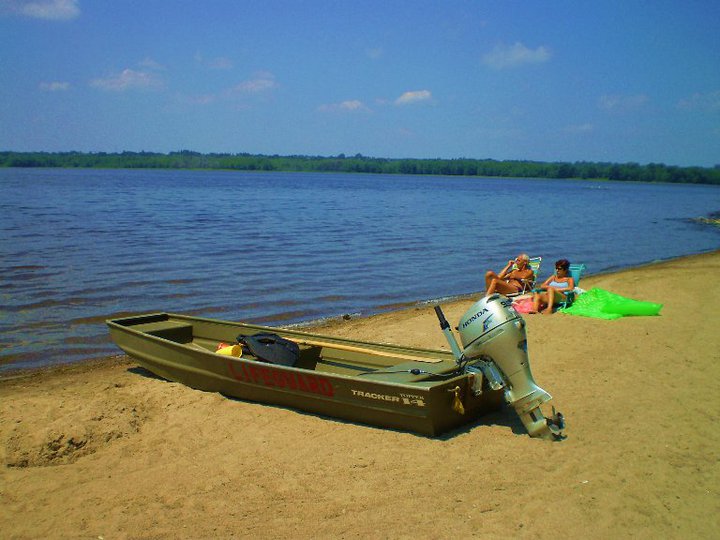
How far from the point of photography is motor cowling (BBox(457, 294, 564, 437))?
5836mm

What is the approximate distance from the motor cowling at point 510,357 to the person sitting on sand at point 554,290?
5272mm

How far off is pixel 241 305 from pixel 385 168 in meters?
152

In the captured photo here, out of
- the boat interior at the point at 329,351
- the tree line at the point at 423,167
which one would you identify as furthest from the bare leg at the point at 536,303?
the tree line at the point at 423,167

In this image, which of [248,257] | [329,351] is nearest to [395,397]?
[329,351]

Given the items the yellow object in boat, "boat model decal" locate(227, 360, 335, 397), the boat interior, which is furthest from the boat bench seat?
"boat model decal" locate(227, 360, 335, 397)

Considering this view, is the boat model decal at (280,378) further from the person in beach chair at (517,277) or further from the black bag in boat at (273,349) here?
the person in beach chair at (517,277)

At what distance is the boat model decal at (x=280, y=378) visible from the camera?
6703 millimetres

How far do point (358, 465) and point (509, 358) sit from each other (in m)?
1.62

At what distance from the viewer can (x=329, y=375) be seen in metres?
6.61

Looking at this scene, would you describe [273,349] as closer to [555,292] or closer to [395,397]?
[395,397]

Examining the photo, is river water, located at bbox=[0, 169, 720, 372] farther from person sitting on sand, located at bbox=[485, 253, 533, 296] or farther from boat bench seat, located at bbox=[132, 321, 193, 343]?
person sitting on sand, located at bbox=[485, 253, 533, 296]

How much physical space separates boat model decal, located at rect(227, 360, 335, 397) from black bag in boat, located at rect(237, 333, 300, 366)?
1.35 feet

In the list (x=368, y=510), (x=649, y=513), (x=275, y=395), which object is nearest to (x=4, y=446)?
(x=275, y=395)

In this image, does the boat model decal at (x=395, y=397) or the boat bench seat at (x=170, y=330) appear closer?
the boat model decal at (x=395, y=397)
